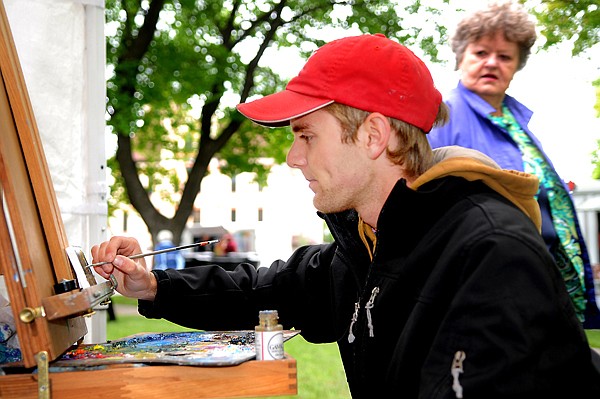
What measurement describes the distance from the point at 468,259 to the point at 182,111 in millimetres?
18900

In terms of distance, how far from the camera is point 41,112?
3.11m

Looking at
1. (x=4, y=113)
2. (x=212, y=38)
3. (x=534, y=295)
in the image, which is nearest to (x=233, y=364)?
(x=534, y=295)

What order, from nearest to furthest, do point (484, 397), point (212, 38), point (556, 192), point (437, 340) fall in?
point (484, 397)
point (437, 340)
point (556, 192)
point (212, 38)

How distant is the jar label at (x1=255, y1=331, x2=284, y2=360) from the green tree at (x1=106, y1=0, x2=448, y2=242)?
14.0 metres

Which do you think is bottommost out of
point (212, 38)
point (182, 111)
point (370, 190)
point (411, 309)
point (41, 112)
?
point (411, 309)

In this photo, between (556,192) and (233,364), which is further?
(556,192)

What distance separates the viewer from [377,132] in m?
1.91

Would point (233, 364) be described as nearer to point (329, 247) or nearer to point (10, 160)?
point (10, 160)

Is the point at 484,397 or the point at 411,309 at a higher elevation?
the point at 411,309

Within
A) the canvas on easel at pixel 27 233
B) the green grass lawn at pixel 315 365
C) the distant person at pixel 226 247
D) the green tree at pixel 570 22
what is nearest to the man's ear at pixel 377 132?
the canvas on easel at pixel 27 233

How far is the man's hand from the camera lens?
208 centimetres

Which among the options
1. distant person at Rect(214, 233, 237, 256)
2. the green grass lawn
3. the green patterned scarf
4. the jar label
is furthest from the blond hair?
A: distant person at Rect(214, 233, 237, 256)

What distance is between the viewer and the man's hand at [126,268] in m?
2.08

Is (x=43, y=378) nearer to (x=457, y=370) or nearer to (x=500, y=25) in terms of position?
(x=457, y=370)
